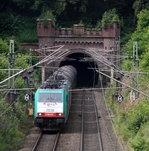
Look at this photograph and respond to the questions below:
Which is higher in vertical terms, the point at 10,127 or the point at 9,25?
the point at 9,25

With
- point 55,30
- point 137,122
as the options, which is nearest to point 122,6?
point 55,30

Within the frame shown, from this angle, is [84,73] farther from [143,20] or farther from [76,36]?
[143,20]

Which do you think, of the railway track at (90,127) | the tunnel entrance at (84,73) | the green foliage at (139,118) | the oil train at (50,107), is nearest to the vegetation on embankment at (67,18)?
the railway track at (90,127)

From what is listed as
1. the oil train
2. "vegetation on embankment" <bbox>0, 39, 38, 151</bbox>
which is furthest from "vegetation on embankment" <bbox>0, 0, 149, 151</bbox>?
the oil train

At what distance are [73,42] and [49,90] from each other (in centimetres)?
2035

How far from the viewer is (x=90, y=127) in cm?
2795

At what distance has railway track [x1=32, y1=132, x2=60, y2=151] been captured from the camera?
22.1 metres

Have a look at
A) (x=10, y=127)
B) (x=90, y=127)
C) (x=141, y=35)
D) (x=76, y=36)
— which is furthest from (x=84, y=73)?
(x=10, y=127)

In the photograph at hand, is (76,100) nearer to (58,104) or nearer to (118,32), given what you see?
(118,32)

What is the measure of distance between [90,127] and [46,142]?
17.3 feet

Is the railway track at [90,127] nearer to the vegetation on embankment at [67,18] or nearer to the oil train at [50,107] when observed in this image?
the oil train at [50,107]

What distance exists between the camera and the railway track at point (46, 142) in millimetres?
22066

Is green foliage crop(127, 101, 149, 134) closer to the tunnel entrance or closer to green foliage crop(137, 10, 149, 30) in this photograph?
green foliage crop(137, 10, 149, 30)

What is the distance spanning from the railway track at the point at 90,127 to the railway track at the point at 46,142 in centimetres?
157
